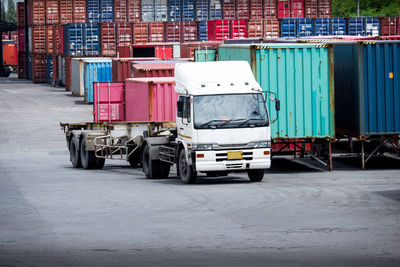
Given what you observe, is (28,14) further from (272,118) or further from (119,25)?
(272,118)

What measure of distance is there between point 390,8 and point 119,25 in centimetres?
6616

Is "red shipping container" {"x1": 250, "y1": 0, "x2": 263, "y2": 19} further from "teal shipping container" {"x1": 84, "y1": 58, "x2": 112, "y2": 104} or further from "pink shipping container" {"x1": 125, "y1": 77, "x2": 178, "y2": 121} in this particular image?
"pink shipping container" {"x1": 125, "y1": 77, "x2": 178, "y2": 121}

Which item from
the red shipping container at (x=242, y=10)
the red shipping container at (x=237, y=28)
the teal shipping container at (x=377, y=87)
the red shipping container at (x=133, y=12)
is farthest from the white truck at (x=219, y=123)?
the red shipping container at (x=242, y=10)

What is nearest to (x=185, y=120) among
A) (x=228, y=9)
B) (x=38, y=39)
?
(x=228, y=9)

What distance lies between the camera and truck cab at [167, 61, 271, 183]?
22094 mm

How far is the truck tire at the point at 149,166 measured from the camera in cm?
2462

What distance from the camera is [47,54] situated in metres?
97.4

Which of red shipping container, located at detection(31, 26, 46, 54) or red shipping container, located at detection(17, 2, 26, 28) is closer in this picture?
red shipping container, located at detection(31, 26, 46, 54)

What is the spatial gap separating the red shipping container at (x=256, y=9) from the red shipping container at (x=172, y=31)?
442 inches

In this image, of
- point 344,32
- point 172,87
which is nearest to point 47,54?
point 344,32

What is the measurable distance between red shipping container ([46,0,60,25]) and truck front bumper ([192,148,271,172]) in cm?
7191

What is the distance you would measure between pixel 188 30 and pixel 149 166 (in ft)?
184

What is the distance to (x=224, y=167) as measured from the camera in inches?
874

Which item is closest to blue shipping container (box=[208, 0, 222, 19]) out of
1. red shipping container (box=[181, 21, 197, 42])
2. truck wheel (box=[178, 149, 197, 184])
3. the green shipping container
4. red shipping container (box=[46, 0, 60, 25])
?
red shipping container (box=[181, 21, 197, 42])
